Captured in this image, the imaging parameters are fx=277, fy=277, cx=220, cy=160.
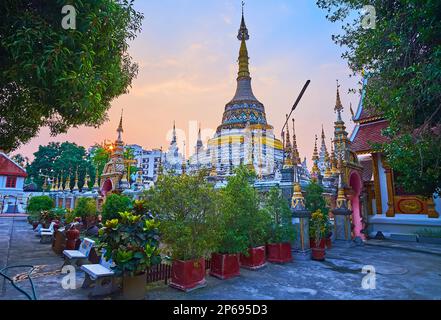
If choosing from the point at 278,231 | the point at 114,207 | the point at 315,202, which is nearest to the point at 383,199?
the point at 315,202

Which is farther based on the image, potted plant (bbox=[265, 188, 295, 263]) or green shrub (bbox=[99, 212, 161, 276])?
potted plant (bbox=[265, 188, 295, 263])

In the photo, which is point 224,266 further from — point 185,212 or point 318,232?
point 318,232

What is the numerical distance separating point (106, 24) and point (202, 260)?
616 cm

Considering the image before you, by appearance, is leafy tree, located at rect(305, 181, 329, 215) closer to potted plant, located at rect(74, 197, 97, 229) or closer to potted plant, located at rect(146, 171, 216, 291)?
potted plant, located at rect(146, 171, 216, 291)

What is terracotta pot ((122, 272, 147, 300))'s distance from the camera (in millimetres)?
5715

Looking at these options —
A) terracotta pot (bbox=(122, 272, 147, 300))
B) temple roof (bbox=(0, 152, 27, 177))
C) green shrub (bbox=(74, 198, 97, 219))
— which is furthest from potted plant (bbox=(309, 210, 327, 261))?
temple roof (bbox=(0, 152, 27, 177))

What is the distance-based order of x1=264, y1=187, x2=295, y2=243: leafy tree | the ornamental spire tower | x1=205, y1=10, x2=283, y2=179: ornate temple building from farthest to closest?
the ornamental spire tower
x1=205, y1=10, x2=283, y2=179: ornate temple building
x1=264, y1=187, x2=295, y2=243: leafy tree

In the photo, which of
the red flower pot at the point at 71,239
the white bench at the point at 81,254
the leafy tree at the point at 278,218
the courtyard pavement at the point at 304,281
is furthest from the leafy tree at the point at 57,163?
the leafy tree at the point at 278,218

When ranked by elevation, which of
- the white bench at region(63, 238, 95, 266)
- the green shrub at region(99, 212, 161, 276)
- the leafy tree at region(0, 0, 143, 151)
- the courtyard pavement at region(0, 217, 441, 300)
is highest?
the leafy tree at region(0, 0, 143, 151)

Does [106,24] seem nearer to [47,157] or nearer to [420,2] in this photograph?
[420,2]

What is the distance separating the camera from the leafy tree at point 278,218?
967 cm

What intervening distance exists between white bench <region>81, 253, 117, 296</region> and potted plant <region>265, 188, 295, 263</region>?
5378 millimetres

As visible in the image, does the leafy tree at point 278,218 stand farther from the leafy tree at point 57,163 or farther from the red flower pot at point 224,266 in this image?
the leafy tree at point 57,163

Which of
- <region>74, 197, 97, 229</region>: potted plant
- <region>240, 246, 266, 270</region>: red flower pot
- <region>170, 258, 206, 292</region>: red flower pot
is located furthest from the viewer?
<region>74, 197, 97, 229</region>: potted plant
